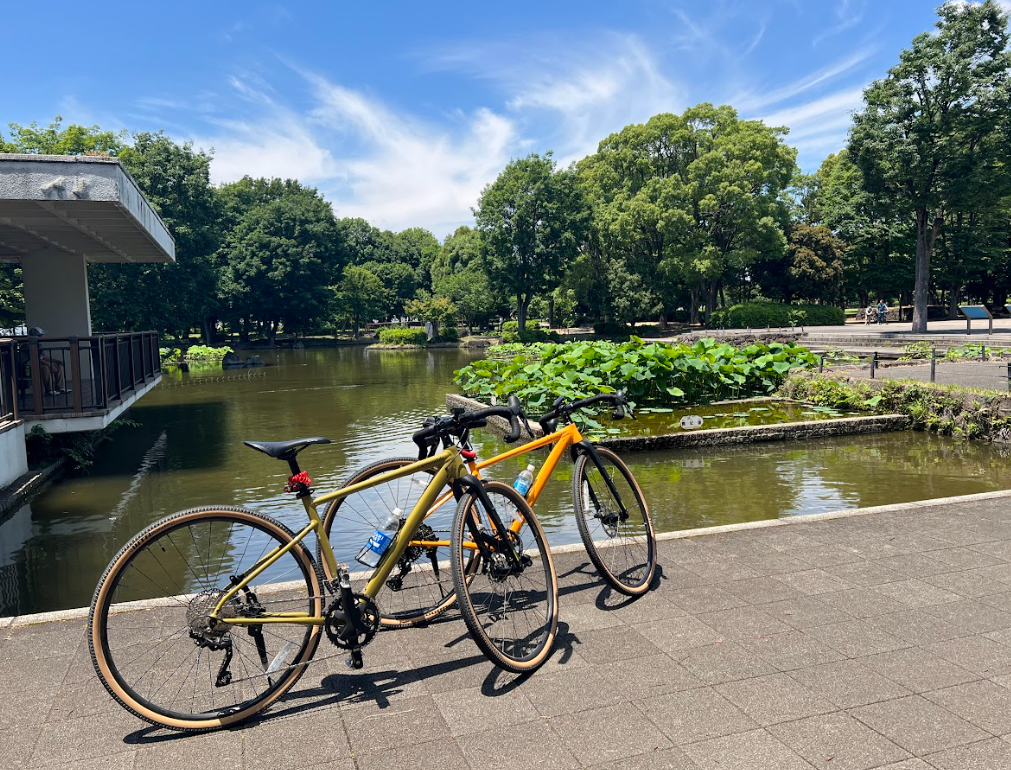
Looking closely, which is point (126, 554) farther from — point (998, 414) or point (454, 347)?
point (454, 347)

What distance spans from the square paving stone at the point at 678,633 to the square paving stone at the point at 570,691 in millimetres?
398

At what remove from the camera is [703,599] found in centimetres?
363

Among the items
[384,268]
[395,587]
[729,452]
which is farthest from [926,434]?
[384,268]

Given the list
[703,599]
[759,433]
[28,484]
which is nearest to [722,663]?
[703,599]

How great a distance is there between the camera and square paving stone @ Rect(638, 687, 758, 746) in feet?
8.04

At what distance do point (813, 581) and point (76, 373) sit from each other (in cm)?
835

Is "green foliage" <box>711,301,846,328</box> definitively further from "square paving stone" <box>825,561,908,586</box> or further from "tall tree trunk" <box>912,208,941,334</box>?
"square paving stone" <box>825,561,908,586</box>

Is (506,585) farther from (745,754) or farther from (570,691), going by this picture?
(745,754)

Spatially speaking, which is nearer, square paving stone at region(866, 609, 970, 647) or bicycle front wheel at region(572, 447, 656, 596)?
square paving stone at region(866, 609, 970, 647)

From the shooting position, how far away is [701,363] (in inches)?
516

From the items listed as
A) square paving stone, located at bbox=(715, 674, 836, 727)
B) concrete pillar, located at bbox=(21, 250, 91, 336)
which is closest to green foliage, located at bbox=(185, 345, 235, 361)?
concrete pillar, located at bbox=(21, 250, 91, 336)

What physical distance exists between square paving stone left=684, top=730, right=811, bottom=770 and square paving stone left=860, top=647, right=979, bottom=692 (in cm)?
73

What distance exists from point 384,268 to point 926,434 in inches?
2260

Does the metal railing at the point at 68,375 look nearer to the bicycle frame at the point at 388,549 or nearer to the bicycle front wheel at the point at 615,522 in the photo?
the bicycle frame at the point at 388,549
